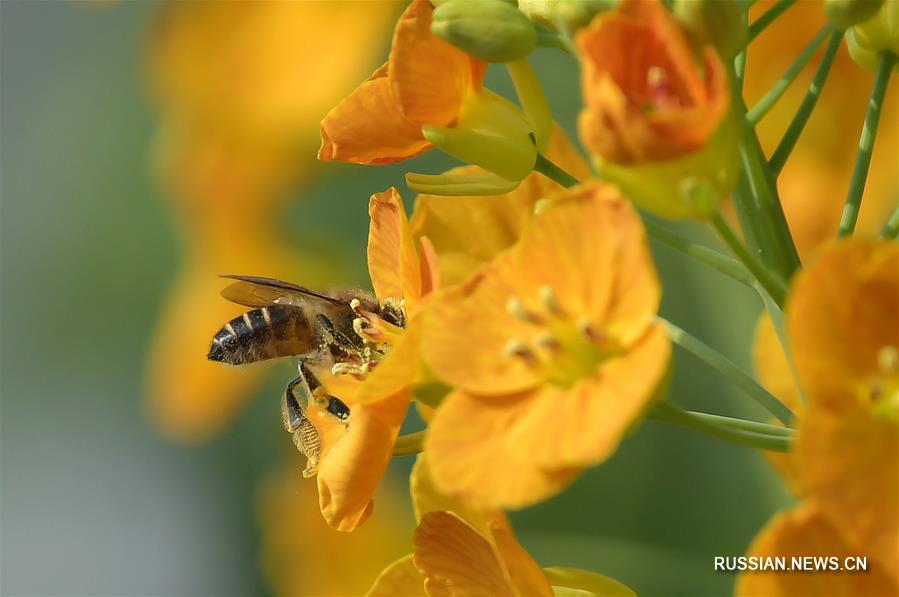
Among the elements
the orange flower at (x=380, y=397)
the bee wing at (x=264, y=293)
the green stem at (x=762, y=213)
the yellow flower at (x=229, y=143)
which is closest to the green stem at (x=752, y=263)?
the green stem at (x=762, y=213)

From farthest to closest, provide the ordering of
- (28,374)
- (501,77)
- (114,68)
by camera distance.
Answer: (114,68), (28,374), (501,77)

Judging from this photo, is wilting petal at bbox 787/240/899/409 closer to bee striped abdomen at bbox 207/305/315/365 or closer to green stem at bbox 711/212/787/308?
green stem at bbox 711/212/787/308

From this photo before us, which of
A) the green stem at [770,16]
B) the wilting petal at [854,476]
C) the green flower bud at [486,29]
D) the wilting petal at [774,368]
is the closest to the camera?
the wilting petal at [854,476]

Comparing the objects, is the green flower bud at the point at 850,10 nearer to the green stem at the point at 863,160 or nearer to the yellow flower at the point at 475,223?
the green stem at the point at 863,160

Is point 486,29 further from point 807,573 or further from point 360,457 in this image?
point 807,573

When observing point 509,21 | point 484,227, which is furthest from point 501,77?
point 509,21

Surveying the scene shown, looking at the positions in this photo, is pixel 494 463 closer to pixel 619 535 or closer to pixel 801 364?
pixel 801 364
